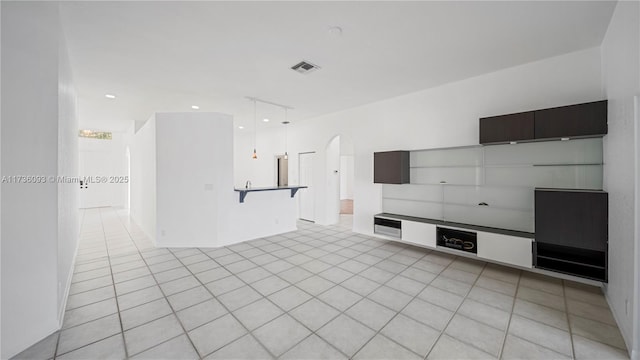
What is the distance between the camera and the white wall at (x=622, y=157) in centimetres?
201

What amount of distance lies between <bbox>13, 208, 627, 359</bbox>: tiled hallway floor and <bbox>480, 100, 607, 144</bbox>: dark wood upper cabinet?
1948 millimetres

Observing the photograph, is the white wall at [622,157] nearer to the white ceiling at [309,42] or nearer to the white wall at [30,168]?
the white ceiling at [309,42]

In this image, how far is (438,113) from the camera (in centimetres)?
448

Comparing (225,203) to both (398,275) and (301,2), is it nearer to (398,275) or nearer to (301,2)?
(398,275)

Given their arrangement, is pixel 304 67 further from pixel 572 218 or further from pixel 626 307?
pixel 626 307

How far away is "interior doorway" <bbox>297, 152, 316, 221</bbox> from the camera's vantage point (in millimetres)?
7285

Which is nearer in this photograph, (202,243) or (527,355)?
(527,355)

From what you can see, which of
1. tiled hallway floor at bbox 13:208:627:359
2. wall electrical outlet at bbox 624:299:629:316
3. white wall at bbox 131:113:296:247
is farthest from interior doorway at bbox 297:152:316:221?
wall electrical outlet at bbox 624:299:629:316

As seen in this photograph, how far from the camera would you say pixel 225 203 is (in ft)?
16.4

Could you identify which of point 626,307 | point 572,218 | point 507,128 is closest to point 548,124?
point 507,128

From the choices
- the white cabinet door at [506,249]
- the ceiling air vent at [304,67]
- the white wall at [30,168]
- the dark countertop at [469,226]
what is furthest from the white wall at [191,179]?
the white cabinet door at [506,249]

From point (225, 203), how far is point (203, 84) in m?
2.30

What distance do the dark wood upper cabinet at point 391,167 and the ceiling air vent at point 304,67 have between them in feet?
7.15

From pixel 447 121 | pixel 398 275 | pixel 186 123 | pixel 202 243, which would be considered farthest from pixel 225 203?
pixel 447 121
